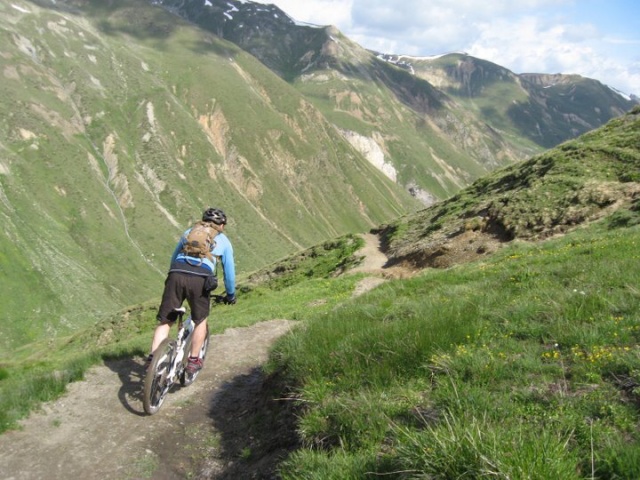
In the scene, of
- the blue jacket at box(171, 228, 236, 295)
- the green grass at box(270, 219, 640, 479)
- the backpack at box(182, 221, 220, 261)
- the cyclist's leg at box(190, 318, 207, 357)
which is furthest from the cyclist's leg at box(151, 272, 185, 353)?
the green grass at box(270, 219, 640, 479)

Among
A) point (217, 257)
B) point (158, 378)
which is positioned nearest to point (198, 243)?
point (217, 257)

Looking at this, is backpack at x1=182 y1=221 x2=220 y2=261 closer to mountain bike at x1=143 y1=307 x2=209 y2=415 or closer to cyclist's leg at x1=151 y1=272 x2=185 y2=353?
cyclist's leg at x1=151 y1=272 x2=185 y2=353

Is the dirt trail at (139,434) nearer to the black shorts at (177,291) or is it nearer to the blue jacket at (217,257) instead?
the black shorts at (177,291)

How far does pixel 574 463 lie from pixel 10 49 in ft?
789

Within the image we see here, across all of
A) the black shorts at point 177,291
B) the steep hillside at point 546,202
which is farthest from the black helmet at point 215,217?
the steep hillside at point 546,202

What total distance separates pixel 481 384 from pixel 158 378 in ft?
18.9

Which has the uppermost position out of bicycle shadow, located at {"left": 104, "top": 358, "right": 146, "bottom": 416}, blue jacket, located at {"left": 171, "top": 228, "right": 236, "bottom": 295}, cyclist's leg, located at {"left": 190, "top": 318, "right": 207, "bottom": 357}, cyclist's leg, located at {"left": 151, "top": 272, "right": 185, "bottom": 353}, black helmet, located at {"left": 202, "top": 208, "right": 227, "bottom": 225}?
black helmet, located at {"left": 202, "top": 208, "right": 227, "bottom": 225}

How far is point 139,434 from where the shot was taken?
25.8 ft

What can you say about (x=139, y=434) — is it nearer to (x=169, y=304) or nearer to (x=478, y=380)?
(x=169, y=304)

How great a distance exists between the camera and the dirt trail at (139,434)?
6.80 metres

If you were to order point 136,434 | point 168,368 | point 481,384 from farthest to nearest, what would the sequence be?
point 168,368, point 136,434, point 481,384

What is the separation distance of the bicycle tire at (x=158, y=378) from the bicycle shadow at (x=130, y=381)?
0.33 m

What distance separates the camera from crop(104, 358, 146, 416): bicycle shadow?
8.84 metres

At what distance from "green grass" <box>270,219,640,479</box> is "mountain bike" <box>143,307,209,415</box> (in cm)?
204
